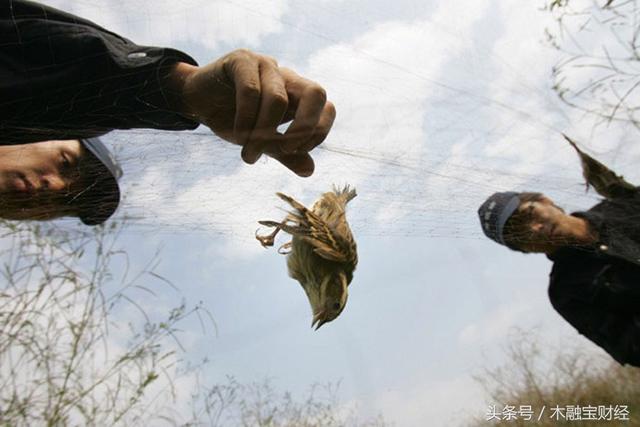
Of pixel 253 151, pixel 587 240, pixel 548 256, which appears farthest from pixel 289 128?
pixel 548 256

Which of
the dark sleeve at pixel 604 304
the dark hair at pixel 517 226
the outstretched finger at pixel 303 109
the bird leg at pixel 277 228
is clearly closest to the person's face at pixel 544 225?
the dark hair at pixel 517 226

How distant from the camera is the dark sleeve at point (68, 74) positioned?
0.67 m

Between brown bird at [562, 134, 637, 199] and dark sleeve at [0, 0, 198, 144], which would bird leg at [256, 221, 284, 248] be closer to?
dark sleeve at [0, 0, 198, 144]

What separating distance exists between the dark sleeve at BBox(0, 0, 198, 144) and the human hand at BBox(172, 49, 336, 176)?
0.17 feet

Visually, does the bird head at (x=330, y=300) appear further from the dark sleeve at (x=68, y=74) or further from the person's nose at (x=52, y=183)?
the person's nose at (x=52, y=183)

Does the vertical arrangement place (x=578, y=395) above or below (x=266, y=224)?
below

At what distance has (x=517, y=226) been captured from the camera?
51.1 inches

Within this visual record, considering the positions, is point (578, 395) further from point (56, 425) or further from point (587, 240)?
point (56, 425)

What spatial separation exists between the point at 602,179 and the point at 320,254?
2.35ft

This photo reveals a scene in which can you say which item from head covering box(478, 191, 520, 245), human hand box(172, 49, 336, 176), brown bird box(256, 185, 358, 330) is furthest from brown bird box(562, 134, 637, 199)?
human hand box(172, 49, 336, 176)

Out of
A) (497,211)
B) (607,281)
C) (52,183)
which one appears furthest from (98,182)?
(607,281)

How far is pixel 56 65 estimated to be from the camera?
0.68 meters

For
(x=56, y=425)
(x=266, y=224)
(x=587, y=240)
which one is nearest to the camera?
(x=266, y=224)

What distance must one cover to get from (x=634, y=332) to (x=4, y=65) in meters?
→ 1.51
